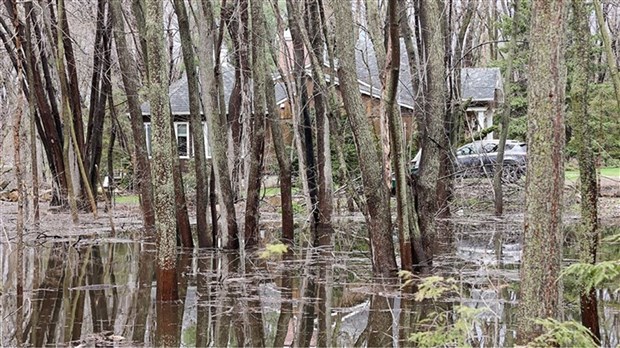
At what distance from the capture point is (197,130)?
50.2ft

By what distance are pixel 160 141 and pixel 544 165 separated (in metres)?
4.96

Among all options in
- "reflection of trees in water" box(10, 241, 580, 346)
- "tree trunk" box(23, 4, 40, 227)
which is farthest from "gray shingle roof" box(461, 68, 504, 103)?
"reflection of trees in water" box(10, 241, 580, 346)

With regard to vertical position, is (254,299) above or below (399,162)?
below

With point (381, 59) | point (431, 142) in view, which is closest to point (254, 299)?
point (431, 142)

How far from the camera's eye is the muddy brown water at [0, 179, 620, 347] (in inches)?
325

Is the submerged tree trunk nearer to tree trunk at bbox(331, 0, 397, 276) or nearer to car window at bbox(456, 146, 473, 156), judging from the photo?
tree trunk at bbox(331, 0, 397, 276)

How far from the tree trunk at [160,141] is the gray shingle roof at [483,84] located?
965 inches

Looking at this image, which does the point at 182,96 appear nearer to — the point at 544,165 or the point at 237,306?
the point at 237,306

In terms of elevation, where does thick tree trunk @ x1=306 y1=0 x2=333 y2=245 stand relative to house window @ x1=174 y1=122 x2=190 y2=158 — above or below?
below

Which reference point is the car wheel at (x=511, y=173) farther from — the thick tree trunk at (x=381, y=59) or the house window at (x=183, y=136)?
the house window at (x=183, y=136)

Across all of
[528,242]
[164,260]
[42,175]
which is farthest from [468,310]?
[42,175]

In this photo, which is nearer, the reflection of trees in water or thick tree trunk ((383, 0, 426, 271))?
the reflection of trees in water

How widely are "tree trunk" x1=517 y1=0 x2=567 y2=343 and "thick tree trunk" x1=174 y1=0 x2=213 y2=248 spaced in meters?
9.63

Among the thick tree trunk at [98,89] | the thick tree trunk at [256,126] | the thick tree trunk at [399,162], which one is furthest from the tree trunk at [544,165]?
the thick tree trunk at [98,89]
